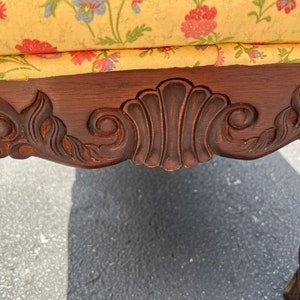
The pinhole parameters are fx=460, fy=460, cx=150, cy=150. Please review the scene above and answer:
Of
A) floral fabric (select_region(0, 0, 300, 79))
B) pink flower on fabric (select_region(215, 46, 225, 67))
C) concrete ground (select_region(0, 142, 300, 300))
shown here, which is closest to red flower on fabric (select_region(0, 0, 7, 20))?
floral fabric (select_region(0, 0, 300, 79))

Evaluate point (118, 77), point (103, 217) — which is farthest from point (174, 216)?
point (118, 77)

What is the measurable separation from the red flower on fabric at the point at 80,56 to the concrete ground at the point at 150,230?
0.53 metres

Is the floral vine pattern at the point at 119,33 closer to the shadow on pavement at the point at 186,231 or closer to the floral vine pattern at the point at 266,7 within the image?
the floral vine pattern at the point at 266,7

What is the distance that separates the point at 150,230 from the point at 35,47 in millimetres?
621

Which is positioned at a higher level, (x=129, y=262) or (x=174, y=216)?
(x=174, y=216)

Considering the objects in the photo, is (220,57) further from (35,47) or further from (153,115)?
(35,47)

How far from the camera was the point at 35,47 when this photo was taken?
57 centimetres

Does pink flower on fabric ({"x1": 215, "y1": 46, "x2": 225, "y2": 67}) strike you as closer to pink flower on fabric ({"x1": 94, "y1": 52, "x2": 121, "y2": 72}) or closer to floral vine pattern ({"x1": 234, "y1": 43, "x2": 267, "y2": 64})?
floral vine pattern ({"x1": 234, "y1": 43, "x2": 267, "y2": 64})

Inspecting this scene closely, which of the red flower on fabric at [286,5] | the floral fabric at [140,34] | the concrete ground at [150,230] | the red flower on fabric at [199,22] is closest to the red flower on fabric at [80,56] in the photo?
the floral fabric at [140,34]

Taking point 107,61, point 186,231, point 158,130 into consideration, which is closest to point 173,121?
point 158,130

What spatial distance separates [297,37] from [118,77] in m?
0.24

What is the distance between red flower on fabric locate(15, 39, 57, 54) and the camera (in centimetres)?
56

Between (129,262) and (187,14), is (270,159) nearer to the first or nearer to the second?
(129,262)

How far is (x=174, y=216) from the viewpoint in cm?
112
